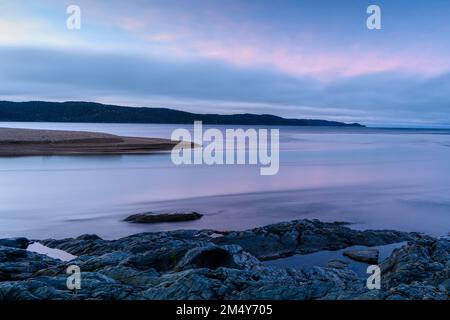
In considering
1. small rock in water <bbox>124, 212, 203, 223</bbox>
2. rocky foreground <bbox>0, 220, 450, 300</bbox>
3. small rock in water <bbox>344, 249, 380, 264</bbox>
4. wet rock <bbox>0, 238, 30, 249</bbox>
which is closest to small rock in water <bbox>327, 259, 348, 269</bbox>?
rocky foreground <bbox>0, 220, 450, 300</bbox>

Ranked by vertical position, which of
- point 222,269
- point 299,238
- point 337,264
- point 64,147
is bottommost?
point 337,264

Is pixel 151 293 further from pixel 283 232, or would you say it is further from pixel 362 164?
pixel 362 164

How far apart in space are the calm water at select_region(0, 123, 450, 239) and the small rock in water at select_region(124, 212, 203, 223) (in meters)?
0.47

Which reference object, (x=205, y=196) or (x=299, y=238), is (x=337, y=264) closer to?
(x=299, y=238)

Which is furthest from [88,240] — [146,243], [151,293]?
[151,293]

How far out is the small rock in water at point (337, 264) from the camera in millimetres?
10355

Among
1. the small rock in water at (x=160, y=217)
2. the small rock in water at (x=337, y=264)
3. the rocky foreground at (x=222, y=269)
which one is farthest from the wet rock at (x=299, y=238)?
the small rock in water at (x=160, y=217)

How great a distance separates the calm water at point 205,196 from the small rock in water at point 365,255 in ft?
11.1

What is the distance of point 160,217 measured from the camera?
15039 millimetres

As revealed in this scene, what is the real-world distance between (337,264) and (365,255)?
1.10m

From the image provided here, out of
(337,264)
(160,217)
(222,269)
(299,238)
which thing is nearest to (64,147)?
(160,217)

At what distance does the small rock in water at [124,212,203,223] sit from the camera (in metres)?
14.8
